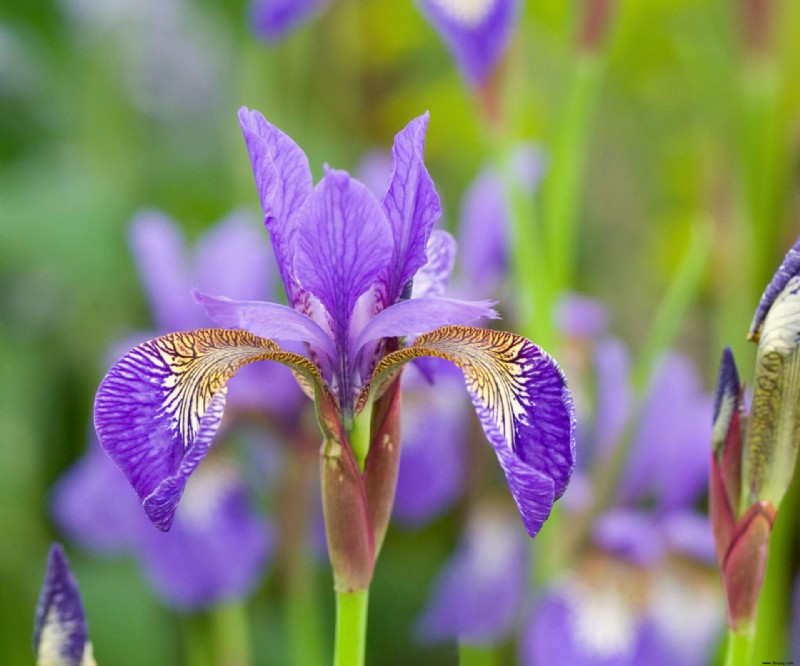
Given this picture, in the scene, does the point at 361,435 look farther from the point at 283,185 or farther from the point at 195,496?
Result: the point at 195,496

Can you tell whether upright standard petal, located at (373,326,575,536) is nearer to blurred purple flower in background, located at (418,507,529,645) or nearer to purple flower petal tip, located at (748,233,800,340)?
purple flower petal tip, located at (748,233,800,340)

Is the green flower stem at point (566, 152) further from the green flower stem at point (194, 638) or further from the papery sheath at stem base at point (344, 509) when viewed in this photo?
the green flower stem at point (194, 638)

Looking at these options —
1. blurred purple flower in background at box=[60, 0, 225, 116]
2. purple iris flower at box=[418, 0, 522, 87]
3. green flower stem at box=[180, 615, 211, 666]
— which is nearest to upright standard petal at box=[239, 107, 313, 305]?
purple iris flower at box=[418, 0, 522, 87]

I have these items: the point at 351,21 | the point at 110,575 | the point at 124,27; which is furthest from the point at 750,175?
the point at 124,27

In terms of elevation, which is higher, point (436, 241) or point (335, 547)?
point (436, 241)

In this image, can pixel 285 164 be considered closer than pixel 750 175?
Yes

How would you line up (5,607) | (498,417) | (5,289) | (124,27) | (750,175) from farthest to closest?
(124,27), (5,289), (5,607), (750,175), (498,417)

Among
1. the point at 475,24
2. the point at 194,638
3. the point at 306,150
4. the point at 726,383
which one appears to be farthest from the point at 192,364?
the point at 306,150

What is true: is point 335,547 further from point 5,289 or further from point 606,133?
point 606,133
